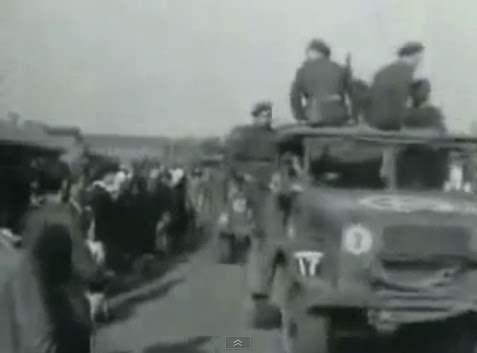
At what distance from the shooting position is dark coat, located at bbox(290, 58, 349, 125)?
1693 millimetres

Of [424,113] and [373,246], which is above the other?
[424,113]

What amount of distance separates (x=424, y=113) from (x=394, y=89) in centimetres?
7

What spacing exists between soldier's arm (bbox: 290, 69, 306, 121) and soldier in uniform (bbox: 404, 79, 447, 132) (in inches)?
7.8

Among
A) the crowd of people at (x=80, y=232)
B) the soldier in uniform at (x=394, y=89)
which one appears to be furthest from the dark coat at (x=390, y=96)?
the crowd of people at (x=80, y=232)

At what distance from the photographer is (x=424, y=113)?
1723 millimetres

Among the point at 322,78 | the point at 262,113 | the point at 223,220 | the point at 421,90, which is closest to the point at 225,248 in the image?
the point at 223,220

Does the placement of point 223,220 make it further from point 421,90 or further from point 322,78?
point 421,90

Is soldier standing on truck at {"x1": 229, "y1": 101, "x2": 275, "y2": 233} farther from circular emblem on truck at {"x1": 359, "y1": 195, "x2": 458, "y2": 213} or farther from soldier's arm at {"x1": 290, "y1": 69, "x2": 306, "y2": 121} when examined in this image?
circular emblem on truck at {"x1": 359, "y1": 195, "x2": 458, "y2": 213}

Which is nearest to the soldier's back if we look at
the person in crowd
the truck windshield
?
the truck windshield

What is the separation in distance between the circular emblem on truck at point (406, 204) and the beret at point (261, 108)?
24 cm

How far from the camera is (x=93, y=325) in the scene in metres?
1.63

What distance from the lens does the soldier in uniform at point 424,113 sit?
172cm

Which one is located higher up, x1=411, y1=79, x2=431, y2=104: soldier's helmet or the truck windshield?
x1=411, y1=79, x2=431, y2=104: soldier's helmet

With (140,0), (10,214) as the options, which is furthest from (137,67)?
(10,214)
